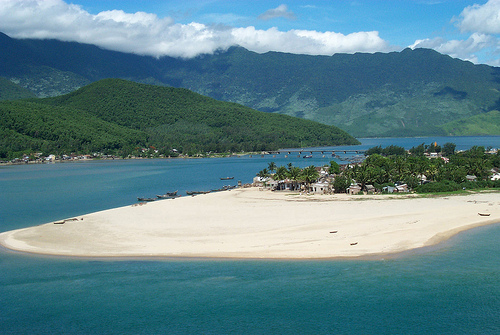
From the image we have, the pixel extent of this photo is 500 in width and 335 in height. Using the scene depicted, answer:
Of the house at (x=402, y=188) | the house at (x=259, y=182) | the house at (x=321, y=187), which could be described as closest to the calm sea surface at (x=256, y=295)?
the house at (x=402, y=188)

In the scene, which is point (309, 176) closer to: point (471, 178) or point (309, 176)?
point (309, 176)

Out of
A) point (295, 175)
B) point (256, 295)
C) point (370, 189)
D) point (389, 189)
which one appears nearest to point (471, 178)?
point (389, 189)

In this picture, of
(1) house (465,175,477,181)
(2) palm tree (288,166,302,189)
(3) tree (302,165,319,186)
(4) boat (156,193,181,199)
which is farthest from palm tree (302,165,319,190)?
(1) house (465,175,477,181)

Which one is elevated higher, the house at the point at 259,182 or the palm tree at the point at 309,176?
the palm tree at the point at 309,176

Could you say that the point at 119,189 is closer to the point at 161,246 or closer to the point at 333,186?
the point at 333,186

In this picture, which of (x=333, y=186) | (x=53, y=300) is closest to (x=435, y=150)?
(x=333, y=186)

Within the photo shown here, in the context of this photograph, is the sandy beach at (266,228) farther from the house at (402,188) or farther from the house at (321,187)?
the house at (321,187)

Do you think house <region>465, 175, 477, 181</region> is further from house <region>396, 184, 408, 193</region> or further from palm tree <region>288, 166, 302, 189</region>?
palm tree <region>288, 166, 302, 189</region>
